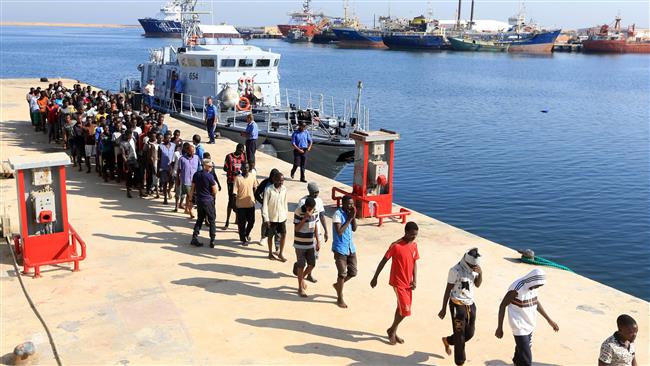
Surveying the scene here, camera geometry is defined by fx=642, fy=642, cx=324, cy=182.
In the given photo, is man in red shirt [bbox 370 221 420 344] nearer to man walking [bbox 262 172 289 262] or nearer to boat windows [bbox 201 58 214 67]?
man walking [bbox 262 172 289 262]

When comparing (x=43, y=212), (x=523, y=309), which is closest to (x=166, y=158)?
(x=43, y=212)

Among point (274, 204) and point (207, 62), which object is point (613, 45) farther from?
point (274, 204)

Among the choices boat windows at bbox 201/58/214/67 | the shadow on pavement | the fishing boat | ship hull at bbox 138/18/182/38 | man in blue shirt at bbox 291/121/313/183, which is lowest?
the shadow on pavement

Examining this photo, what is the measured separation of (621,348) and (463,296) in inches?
62.7

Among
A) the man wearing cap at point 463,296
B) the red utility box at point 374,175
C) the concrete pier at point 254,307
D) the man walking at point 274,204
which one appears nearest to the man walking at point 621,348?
the man wearing cap at point 463,296

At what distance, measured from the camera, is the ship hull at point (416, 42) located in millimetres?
139625

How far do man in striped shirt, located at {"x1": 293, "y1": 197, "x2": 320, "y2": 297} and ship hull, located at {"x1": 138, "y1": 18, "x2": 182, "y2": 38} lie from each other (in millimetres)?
180443

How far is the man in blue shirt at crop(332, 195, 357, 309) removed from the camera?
8023mm

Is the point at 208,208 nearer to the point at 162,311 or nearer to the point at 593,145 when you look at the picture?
the point at 162,311

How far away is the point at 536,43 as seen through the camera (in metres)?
140

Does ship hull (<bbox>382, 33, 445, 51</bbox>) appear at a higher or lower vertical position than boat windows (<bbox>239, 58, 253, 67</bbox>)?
higher

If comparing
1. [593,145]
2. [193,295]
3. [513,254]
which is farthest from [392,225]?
[593,145]

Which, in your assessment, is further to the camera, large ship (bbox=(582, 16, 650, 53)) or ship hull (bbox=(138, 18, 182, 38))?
ship hull (bbox=(138, 18, 182, 38))

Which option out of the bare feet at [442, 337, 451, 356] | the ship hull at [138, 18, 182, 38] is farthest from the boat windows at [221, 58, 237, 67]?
the ship hull at [138, 18, 182, 38]
